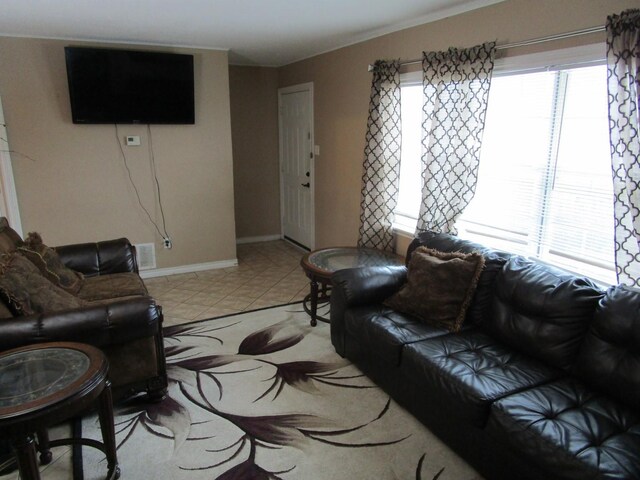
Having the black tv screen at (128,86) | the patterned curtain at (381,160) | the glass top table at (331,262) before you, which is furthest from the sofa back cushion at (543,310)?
the black tv screen at (128,86)

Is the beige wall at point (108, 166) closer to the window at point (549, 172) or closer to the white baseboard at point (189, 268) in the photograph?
the white baseboard at point (189, 268)

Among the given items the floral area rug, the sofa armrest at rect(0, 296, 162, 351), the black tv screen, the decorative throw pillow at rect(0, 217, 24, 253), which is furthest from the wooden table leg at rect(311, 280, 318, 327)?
the black tv screen

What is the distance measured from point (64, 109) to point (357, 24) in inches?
112

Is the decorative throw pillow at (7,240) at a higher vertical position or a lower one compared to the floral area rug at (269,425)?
higher

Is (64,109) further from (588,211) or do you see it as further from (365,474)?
(588,211)

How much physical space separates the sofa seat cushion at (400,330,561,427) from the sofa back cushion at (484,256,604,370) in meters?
0.08

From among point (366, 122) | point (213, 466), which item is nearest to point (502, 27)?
point (366, 122)

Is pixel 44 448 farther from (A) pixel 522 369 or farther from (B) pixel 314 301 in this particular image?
(A) pixel 522 369

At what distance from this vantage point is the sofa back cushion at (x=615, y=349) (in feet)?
6.15

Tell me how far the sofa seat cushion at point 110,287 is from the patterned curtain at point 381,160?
1.94m

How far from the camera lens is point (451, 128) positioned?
3.09 m

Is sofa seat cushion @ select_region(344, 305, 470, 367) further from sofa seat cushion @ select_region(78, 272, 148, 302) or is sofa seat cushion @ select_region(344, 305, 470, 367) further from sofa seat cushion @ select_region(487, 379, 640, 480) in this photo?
sofa seat cushion @ select_region(78, 272, 148, 302)

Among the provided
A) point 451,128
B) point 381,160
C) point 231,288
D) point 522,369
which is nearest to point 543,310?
point 522,369

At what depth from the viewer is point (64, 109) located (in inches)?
165
